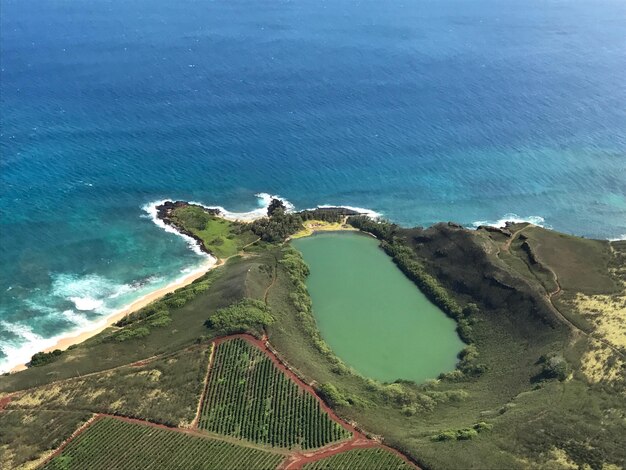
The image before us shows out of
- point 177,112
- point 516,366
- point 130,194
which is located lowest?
point 516,366

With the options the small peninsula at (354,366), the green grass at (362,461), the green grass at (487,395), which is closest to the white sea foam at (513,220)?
the small peninsula at (354,366)

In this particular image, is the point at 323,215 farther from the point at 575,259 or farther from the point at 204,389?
the point at 204,389

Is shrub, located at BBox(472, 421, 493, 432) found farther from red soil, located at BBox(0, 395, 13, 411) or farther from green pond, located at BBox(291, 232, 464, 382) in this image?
red soil, located at BBox(0, 395, 13, 411)


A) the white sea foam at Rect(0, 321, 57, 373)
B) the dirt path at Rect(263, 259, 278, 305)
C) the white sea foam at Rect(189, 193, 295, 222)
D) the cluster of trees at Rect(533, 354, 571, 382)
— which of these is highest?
the white sea foam at Rect(189, 193, 295, 222)

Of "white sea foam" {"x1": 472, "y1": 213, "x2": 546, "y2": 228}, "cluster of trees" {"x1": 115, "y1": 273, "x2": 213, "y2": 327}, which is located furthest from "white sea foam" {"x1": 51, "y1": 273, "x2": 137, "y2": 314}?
"white sea foam" {"x1": 472, "y1": 213, "x2": 546, "y2": 228}

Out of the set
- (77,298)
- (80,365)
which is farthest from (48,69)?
(80,365)

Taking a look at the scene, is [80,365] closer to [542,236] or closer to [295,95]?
[542,236]

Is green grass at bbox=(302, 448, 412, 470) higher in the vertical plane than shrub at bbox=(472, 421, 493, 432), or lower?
lower

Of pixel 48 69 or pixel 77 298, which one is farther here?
pixel 48 69
